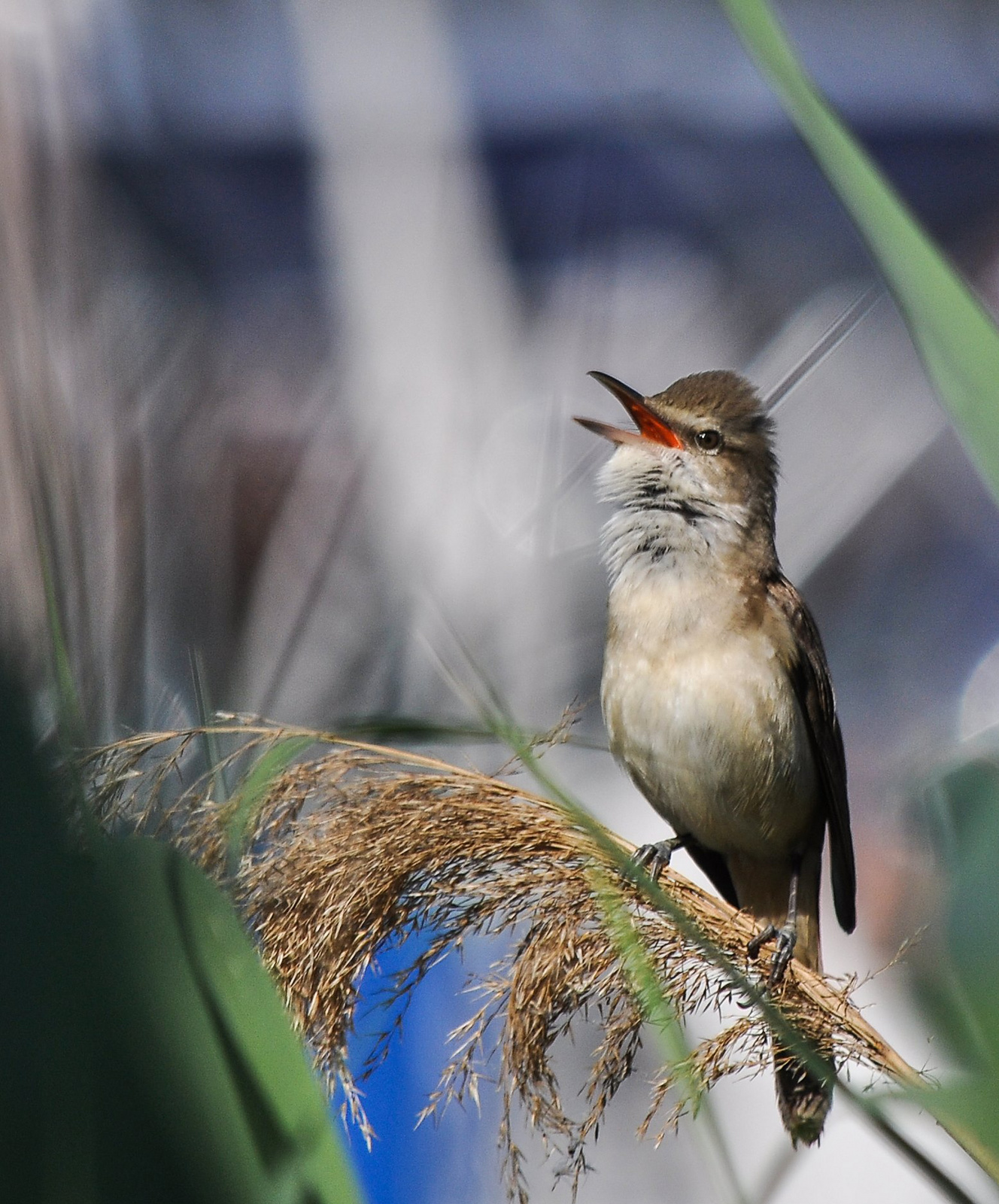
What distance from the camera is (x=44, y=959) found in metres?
0.63

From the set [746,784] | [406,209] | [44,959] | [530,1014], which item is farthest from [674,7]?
[44,959]

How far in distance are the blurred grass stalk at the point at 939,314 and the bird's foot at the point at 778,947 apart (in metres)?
0.58

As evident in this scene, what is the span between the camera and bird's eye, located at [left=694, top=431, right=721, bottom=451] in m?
2.10

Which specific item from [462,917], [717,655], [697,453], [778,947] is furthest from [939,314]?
[778,947]

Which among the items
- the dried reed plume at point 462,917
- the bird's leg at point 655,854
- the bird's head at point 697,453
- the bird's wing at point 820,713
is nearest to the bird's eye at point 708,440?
the bird's head at point 697,453

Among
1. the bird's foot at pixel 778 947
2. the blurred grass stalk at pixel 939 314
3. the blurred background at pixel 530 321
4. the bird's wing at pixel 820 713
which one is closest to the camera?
the blurred grass stalk at pixel 939 314

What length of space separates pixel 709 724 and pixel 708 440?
497 millimetres

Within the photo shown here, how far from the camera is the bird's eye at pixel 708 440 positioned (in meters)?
2.10

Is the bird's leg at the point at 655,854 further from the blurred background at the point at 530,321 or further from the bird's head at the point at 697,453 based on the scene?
the blurred background at the point at 530,321

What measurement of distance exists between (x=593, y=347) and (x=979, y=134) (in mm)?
1355

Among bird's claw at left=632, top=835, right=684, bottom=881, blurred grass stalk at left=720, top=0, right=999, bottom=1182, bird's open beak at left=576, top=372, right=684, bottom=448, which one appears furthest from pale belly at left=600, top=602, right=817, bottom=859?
blurred grass stalk at left=720, top=0, right=999, bottom=1182

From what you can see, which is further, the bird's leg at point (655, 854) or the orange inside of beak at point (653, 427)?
the orange inside of beak at point (653, 427)

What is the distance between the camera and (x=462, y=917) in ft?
3.81

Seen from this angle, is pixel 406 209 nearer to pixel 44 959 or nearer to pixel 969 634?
pixel 969 634
